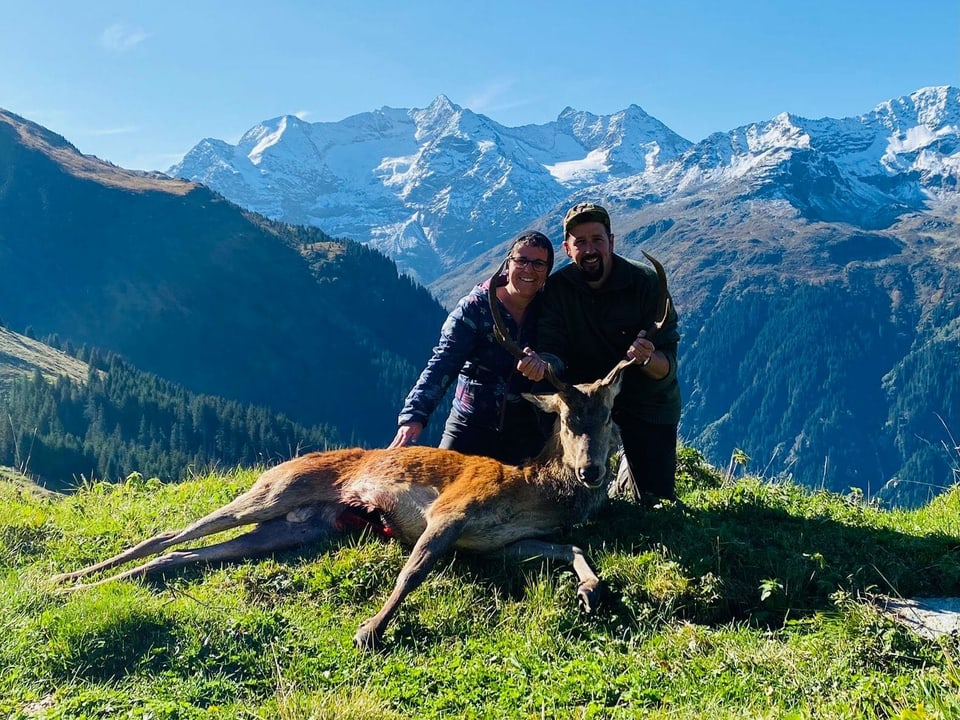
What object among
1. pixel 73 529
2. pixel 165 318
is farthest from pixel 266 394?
pixel 73 529

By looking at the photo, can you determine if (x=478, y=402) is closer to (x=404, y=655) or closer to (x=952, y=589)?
(x=404, y=655)

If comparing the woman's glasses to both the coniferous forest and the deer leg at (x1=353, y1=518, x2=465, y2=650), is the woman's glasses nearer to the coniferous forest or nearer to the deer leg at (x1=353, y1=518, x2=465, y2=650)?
the deer leg at (x1=353, y1=518, x2=465, y2=650)

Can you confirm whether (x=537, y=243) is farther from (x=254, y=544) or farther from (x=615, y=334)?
(x=254, y=544)

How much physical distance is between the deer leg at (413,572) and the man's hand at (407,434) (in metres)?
1.65

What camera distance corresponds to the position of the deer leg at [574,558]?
21.6 ft

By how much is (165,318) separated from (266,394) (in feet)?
117

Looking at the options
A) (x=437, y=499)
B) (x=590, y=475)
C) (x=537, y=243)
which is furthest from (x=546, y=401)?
(x=537, y=243)

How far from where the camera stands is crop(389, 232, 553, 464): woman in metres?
9.58

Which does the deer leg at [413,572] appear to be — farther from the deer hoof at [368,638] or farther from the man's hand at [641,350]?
the man's hand at [641,350]

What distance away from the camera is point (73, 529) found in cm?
884

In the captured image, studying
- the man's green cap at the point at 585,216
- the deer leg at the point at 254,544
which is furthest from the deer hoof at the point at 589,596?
the man's green cap at the point at 585,216

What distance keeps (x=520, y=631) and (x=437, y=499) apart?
2047 mm

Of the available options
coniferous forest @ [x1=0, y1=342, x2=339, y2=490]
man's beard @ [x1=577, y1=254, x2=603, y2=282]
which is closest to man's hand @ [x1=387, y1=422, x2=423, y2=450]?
man's beard @ [x1=577, y1=254, x2=603, y2=282]

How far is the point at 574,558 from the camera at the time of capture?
23.8ft
